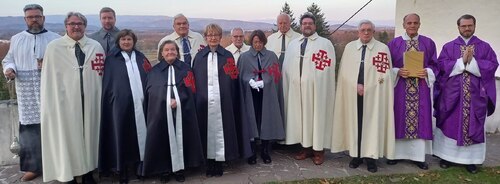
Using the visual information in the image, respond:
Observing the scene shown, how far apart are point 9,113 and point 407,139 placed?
556 cm

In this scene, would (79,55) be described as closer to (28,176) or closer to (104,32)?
(104,32)

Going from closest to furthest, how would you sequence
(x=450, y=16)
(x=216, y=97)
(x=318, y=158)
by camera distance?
(x=216, y=97) → (x=318, y=158) → (x=450, y=16)

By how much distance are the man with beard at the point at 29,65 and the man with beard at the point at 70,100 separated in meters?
0.52

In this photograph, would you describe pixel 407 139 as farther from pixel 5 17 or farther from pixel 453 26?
pixel 5 17

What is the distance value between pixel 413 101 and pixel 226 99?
8.05ft

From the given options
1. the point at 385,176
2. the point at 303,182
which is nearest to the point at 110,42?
the point at 303,182

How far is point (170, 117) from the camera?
15.0ft

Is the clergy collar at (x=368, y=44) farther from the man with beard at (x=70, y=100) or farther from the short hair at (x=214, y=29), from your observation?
the man with beard at (x=70, y=100)

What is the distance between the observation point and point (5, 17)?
24.3 ft

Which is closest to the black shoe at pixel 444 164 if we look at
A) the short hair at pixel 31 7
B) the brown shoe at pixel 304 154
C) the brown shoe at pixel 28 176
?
the brown shoe at pixel 304 154

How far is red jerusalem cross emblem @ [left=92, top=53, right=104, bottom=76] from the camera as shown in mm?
4523

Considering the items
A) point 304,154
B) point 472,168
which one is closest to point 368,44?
point 304,154

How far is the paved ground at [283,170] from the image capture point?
4.94 meters

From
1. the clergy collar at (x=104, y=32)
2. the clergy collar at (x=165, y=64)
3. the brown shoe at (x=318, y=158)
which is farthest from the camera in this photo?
the brown shoe at (x=318, y=158)
